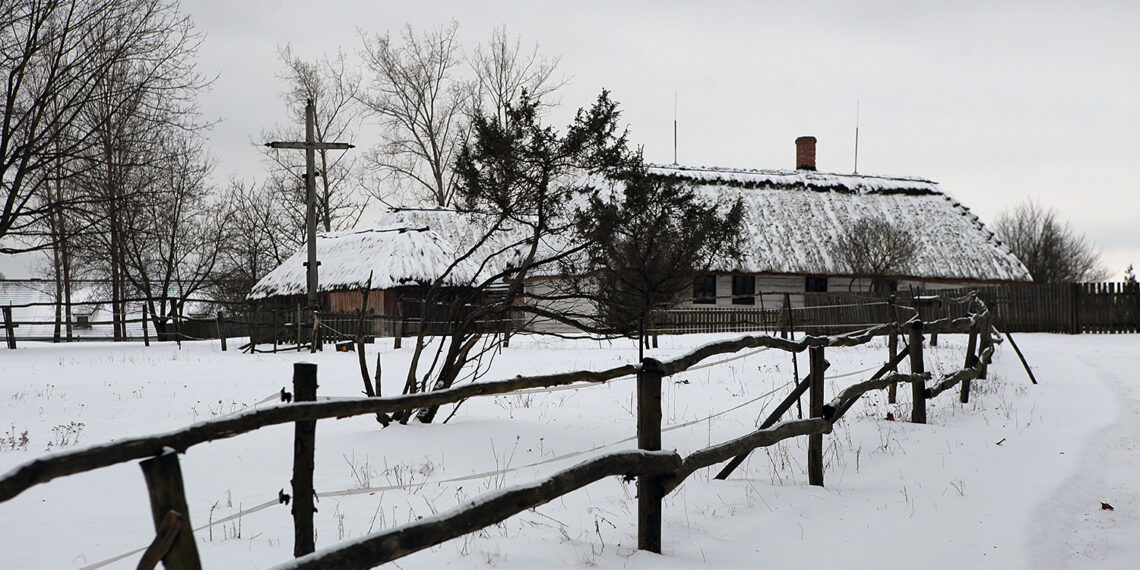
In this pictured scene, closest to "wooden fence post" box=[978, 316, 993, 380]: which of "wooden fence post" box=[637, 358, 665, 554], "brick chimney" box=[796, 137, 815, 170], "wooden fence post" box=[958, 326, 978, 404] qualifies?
"wooden fence post" box=[958, 326, 978, 404]

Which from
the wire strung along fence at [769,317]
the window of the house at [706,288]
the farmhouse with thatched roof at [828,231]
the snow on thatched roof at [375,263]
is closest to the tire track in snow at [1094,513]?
the wire strung along fence at [769,317]

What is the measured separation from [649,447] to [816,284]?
29352mm

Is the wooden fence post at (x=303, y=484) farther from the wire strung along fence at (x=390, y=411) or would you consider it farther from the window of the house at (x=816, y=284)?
the window of the house at (x=816, y=284)

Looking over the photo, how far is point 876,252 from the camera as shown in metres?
30.2

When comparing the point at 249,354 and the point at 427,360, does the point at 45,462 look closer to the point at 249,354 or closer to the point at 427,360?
the point at 427,360

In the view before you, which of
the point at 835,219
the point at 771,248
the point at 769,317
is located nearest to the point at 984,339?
the point at 769,317

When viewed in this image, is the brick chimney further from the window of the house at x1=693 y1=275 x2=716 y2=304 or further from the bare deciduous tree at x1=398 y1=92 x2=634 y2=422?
the bare deciduous tree at x1=398 y1=92 x2=634 y2=422

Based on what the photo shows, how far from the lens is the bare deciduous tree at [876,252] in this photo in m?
30.1

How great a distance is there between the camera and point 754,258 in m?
30.2

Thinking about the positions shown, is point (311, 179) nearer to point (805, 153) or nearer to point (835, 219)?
point (835, 219)

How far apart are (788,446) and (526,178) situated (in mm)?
3531

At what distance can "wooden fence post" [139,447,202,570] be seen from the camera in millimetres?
2318

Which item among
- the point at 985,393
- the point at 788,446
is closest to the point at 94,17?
the point at 788,446

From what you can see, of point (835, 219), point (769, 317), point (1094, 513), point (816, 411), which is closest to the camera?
point (1094, 513)
